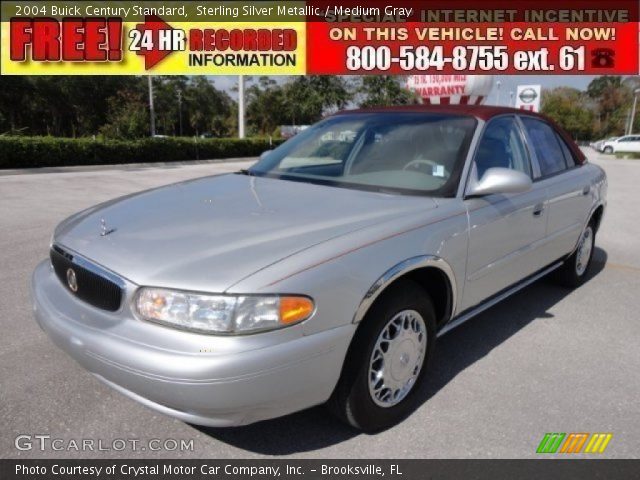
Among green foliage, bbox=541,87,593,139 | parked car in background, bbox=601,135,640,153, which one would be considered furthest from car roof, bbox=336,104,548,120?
green foliage, bbox=541,87,593,139

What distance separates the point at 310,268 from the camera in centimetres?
207

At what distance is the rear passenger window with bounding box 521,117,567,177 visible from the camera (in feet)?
12.9

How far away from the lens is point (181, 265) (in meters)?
2.07

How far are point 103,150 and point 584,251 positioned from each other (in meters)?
17.2

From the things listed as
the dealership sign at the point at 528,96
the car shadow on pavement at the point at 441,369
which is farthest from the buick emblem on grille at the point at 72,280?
the dealership sign at the point at 528,96

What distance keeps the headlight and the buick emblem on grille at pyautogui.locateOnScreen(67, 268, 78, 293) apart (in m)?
0.54

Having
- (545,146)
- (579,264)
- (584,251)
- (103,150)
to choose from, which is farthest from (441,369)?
(103,150)

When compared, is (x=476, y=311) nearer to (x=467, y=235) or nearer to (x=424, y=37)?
(x=467, y=235)

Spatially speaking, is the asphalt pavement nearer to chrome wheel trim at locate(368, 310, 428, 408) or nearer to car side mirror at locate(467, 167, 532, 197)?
chrome wheel trim at locate(368, 310, 428, 408)

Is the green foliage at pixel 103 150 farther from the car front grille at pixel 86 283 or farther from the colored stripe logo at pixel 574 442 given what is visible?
the colored stripe logo at pixel 574 442

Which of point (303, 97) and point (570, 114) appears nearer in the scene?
point (303, 97)

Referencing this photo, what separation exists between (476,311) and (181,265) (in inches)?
76.5

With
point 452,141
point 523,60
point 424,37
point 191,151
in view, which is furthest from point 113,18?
point 452,141

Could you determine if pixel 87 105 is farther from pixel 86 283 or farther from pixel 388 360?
pixel 388 360
